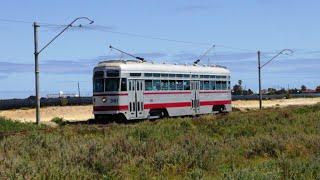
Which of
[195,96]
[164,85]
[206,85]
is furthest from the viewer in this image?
[206,85]

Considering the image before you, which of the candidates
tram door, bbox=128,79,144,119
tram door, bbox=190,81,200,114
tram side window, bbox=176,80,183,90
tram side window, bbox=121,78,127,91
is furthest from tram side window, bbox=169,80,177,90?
tram side window, bbox=121,78,127,91

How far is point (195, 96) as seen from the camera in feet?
132

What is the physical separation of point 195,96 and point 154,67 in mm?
5156

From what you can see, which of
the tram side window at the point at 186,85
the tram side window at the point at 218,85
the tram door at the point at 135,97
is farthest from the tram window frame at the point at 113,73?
the tram side window at the point at 218,85

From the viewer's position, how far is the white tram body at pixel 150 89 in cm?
3375

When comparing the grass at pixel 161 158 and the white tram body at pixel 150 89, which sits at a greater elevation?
the white tram body at pixel 150 89

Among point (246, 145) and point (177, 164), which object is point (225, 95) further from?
point (177, 164)

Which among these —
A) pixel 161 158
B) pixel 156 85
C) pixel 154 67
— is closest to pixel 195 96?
pixel 156 85

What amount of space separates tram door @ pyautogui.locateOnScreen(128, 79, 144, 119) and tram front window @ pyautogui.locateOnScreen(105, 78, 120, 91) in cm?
69

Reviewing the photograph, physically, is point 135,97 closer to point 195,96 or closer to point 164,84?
point 164,84

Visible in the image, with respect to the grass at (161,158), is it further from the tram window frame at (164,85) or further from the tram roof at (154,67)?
the tram window frame at (164,85)

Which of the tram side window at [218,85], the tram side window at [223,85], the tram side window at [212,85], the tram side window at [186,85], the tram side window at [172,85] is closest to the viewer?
the tram side window at [172,85]

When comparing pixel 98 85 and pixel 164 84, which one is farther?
pixel 164 84

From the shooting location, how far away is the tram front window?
111ft
